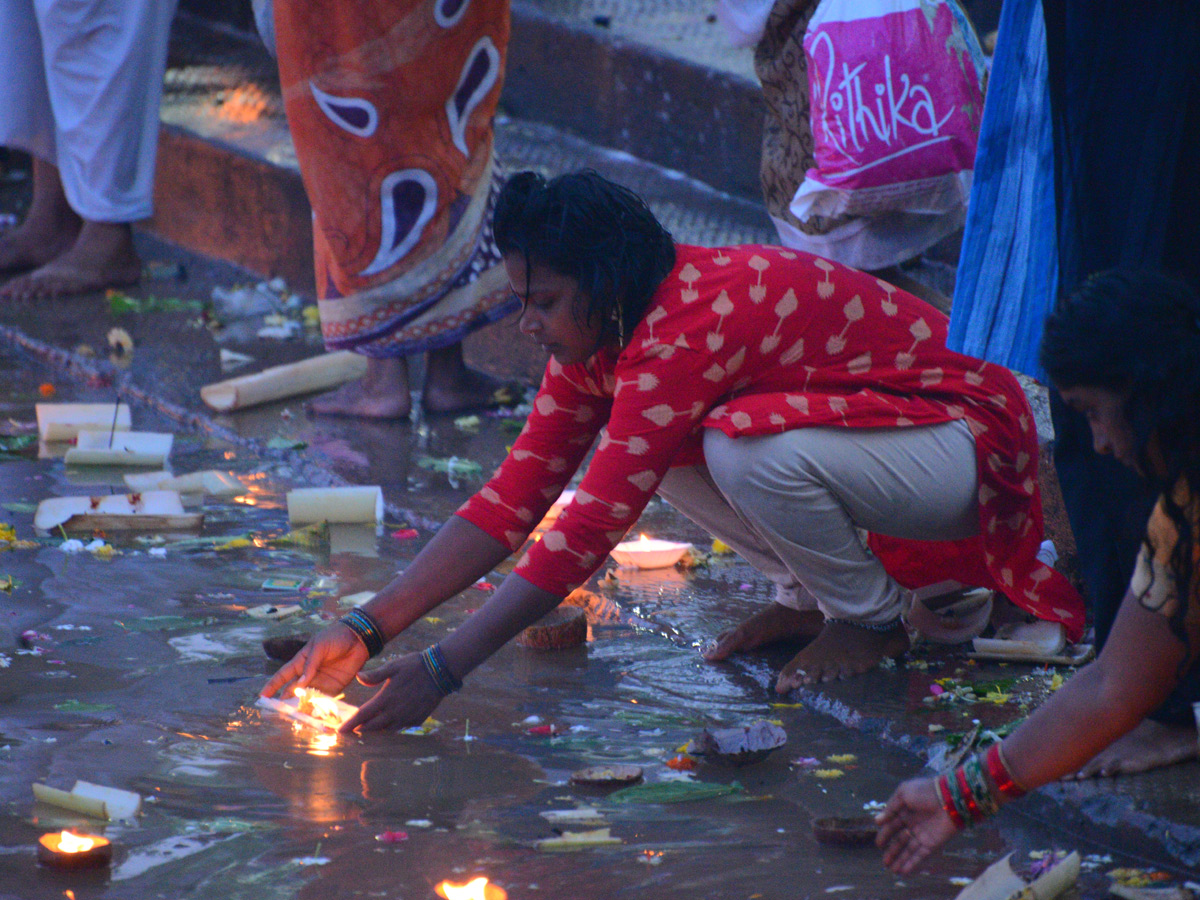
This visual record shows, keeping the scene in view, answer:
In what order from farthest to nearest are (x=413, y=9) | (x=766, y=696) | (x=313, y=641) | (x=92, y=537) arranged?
(x=413, y=9) < (x=92, y=537) < (x=766, y=696) < (x=313, y=641)

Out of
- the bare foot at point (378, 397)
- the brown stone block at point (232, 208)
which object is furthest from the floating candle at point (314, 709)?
the brown stone block at point (232, 208)

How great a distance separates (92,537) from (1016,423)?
7.40 ft

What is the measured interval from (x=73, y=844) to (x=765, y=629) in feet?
4.60

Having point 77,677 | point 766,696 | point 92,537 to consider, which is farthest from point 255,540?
point 766,696

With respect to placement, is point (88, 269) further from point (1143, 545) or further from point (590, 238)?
point (1143, 545)

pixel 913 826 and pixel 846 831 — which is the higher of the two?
pixel 913 826

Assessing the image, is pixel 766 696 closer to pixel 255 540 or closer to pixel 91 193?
pixel 255 540

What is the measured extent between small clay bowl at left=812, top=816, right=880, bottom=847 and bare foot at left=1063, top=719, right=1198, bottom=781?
0.35 metres

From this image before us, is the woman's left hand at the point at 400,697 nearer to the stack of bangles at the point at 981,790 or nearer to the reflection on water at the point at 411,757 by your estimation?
the reflection on water at the point at 411,757

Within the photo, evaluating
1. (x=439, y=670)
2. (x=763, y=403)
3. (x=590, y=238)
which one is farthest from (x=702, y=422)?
(x=439, y=670)

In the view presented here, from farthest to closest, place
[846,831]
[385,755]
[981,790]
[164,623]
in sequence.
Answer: [164,623] < [385,755] < [846,831] < [981,790]

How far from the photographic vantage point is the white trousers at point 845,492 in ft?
8.21

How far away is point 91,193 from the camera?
232 inches

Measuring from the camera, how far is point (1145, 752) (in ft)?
7.32
